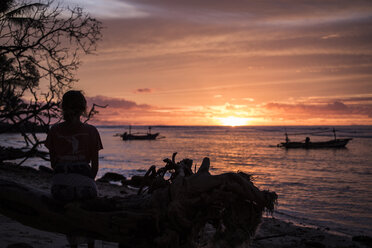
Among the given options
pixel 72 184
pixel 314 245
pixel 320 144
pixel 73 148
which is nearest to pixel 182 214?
pixel 72 184

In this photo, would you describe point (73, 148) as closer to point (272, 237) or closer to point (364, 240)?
point (272, 237)

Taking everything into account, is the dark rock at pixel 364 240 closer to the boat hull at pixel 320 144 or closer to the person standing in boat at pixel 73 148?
the person standing in boat at pixel 73 148

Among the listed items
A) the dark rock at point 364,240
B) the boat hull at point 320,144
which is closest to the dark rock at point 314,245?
the dark rock at point 364,240

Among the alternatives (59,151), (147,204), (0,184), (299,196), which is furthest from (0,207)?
(299,196)

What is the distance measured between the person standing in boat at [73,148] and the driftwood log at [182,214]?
28 centimetres

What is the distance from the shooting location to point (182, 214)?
235cm

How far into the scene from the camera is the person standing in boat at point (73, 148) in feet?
9.71

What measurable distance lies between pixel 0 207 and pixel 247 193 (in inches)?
100

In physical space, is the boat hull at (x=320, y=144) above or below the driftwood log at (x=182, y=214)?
below

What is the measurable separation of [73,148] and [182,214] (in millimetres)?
1426

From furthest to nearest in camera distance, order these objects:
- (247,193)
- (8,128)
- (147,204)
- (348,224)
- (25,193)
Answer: (348,224) → (8,128) → (25,193) → (147,204) → (247,193)

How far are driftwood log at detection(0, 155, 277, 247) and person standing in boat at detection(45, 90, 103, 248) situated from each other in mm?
283

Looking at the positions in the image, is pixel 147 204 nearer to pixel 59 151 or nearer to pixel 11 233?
pixel 59 151

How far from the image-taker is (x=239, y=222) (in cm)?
250
